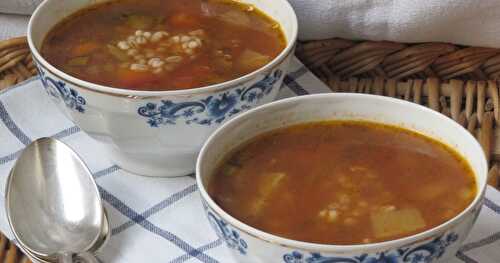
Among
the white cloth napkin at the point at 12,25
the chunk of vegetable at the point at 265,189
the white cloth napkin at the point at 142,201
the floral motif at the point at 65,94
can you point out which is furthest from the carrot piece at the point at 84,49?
the chunk of vegetable at the point at 265,189

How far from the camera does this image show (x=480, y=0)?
168 centimetres

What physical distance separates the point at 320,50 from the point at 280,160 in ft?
1.76

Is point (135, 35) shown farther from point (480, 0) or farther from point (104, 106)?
point (480, 0)

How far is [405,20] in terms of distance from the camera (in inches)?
68.3

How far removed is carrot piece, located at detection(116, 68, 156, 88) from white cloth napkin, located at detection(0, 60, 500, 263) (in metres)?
0.21

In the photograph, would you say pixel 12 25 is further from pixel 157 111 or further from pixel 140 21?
pixel 157 111

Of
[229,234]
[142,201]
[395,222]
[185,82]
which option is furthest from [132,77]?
[395,222]

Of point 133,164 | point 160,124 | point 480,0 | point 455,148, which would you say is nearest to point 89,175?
point 133,164

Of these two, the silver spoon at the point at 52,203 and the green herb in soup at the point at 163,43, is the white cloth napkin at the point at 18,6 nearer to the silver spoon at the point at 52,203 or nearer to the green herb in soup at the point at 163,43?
the green herb in soup at the point at 163,43

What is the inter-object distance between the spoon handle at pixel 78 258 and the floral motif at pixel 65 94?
253mm

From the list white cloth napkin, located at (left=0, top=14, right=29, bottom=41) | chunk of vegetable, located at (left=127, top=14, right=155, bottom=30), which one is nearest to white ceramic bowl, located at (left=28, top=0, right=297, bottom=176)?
chunk of vegetable, located at (left=127, top=14, right=155, bottom=30)

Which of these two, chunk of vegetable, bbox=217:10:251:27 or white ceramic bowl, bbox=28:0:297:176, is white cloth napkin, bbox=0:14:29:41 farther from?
chunk of vegetable, bbox=217:10:251:27

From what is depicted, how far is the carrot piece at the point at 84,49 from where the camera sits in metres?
1.69

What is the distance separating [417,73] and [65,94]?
29.2 inches
